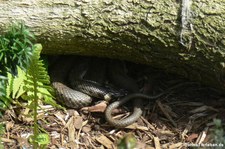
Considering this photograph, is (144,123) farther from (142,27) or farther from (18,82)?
(18,82)

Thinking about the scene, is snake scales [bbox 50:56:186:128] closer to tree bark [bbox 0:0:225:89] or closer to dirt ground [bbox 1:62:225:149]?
dirt ground [bbox 1:62:225:149]

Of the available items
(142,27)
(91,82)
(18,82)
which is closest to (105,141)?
(91,82)

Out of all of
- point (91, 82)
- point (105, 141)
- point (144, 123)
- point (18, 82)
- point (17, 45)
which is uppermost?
point (17, 45)

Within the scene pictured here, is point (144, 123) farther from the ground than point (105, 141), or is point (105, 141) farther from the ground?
point (144, 123)

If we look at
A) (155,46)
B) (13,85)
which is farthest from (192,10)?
(13,85)

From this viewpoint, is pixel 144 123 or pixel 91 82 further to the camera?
pixel 91 82
